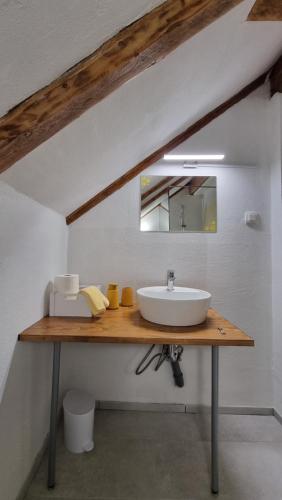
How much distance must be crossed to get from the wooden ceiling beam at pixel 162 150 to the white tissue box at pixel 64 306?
59 centimetres

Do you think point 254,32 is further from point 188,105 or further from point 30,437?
point 30,437

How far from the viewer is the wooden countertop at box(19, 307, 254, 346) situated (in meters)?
0.95

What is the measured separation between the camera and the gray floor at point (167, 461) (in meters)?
1.06

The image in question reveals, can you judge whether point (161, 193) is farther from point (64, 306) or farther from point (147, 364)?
point (147, 364)

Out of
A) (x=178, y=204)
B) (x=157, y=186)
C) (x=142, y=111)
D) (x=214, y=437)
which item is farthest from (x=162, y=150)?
(x=214, y=437)

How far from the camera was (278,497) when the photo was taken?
3.45 ft

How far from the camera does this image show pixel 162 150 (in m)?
1.61

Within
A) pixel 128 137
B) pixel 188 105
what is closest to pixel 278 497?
pixel 128 137

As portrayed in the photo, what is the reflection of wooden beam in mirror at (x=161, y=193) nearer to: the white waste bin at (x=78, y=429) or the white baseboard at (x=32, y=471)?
the white waste bin at (x=78, y=429)

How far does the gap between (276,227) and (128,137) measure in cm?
119

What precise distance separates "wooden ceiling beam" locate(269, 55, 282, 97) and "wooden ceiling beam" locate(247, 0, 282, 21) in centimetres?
43

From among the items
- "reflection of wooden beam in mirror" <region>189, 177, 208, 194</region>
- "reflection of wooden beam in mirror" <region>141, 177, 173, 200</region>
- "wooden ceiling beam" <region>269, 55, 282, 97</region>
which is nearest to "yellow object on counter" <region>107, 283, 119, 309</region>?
"reflection of wooden beam in mirror" <region>141, 177, 173, 200</region>

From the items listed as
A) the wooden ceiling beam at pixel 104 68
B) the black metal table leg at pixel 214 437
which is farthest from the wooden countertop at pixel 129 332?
the wooden ceiling beam at pixel 104 68

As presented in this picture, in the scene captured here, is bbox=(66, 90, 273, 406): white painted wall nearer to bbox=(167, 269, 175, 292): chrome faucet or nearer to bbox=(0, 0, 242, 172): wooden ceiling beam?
bbox=(167, 269, 175, 292): chrome faucet
